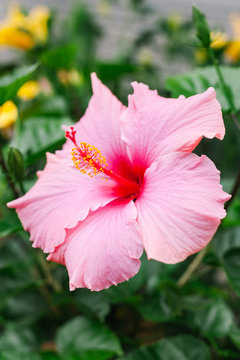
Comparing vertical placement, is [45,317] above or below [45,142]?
below

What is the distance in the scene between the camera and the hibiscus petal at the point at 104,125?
29.9 inches

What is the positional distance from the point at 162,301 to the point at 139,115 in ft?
1.69

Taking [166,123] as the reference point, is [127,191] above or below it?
below

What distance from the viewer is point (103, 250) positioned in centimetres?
61

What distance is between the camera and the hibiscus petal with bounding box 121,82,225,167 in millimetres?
619

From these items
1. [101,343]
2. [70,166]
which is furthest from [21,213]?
[101,343]

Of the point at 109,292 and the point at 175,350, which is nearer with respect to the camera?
the point at 175,350

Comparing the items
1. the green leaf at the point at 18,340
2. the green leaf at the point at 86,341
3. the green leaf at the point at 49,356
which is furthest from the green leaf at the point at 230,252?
the green leaf at the point at 18,340

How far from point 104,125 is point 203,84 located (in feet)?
0.73

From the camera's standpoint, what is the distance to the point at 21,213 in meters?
0.71

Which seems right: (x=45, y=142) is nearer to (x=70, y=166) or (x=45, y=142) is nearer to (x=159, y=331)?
(x=70, y=166)

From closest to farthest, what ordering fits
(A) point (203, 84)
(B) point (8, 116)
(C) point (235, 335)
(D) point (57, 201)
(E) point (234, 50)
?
(D) point (57, 201) → (A) point (203, 84) → (C) point (235, 335) → (B) point (8, 116) → (E) point (234, 50)

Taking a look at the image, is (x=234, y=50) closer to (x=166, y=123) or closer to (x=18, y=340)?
(x=166, y=123)

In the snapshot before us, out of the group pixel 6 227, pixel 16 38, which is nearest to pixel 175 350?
pixel 6 227
